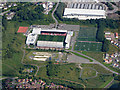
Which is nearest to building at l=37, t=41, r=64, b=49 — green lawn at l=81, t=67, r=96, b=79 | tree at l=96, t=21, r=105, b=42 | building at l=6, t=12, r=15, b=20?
tree at l=96, t=21, r=105, b=42

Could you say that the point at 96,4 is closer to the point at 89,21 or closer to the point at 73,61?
the point at 89,21

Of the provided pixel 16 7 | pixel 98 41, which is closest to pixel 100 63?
pixel 98 41

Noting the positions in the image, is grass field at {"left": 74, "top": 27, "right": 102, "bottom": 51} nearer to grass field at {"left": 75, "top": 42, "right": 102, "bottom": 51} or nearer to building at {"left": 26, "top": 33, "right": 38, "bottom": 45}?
grass field at {"left": 75, "top": 42, "right": 102, "bottom": 51}

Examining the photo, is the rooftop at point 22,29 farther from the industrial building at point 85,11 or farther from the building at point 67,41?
the building at point 67,41

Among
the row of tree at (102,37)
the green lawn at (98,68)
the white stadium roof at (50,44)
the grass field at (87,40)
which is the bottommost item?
the green lawn at (98,68)

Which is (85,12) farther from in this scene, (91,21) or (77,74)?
(77,74)

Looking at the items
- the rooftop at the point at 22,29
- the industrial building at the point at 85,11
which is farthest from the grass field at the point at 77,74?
the industrial building at the point at 85,11

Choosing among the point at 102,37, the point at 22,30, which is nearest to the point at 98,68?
the point at 102,37
